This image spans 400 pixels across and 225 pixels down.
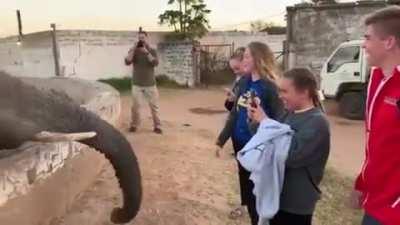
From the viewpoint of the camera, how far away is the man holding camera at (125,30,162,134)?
423 inches

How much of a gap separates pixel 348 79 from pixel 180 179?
36.3ft

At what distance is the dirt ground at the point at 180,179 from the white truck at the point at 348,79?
300cm

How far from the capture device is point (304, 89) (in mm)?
3748

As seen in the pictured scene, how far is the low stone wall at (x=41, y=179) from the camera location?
13.1 feet

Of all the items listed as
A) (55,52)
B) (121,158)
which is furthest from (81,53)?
→ (121,158)

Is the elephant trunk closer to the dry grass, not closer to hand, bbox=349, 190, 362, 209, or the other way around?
hand, bbox=349, 190, 362, 209

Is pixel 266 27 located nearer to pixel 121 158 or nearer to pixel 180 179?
pixel 180 179

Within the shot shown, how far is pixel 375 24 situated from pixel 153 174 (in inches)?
184

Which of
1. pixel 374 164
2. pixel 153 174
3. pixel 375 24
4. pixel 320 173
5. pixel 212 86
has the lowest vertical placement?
pixel 212 86

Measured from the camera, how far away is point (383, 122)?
111 inches

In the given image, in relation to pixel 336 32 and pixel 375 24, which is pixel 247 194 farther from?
pixel 336 32

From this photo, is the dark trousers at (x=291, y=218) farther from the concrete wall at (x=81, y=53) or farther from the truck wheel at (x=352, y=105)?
the concrete wall at (x=81, y=53)

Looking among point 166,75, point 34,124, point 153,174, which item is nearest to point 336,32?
point 166,75

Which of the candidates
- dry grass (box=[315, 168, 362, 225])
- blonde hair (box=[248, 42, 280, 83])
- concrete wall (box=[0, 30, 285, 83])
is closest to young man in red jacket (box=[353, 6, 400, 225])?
blonde hair (box=[248, 42, 280, 83])
